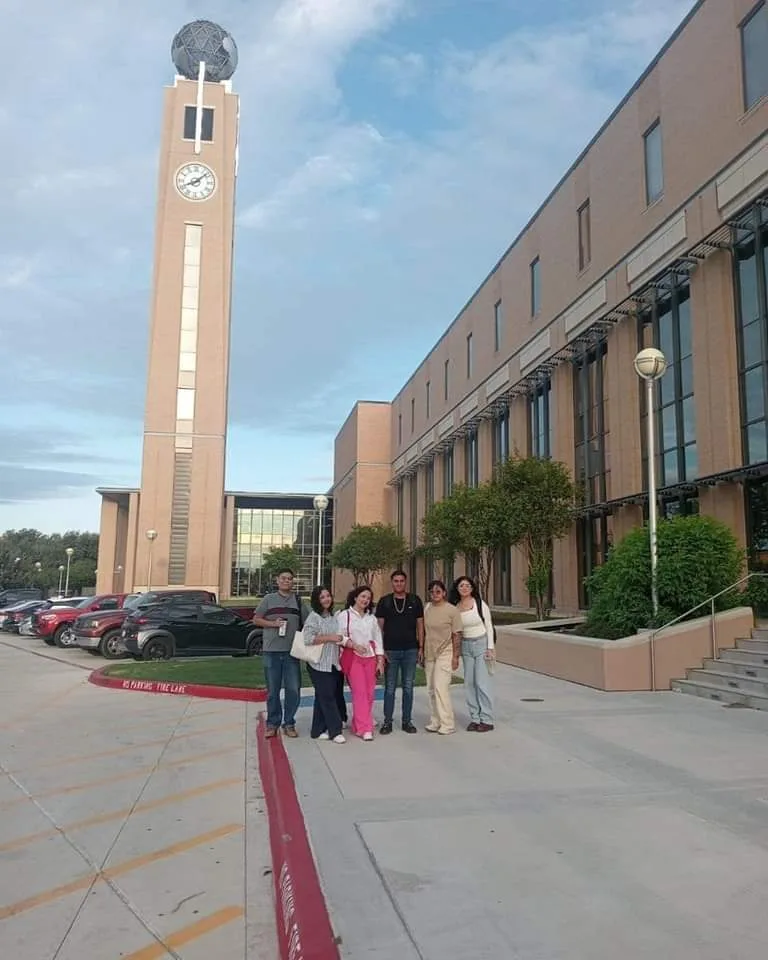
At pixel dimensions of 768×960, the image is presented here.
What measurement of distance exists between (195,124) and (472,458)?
3764 cm

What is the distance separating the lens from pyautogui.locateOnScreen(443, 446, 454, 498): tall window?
4390cm

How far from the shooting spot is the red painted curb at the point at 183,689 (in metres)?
12.3

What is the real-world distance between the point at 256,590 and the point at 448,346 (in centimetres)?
4378

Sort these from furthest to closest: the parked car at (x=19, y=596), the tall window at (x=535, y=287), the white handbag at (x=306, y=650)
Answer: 1. the parked car at (x=19, y=596)
2. the tall window at (x=535, y=287)
3. the white handbag at (x=306, y=650)

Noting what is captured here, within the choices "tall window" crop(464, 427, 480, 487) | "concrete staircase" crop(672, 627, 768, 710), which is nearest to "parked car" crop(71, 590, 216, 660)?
"concrete staircase" crop(672, 627, 768, 710)

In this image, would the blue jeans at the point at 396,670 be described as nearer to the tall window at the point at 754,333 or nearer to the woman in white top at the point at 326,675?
the woman in white top at the point at 326,675

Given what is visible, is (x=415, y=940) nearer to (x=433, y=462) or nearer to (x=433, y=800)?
(x=433, y=800)

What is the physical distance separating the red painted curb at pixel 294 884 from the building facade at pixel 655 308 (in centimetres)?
1449

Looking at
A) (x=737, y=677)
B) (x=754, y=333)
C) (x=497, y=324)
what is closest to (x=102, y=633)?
(x=737, y=677)

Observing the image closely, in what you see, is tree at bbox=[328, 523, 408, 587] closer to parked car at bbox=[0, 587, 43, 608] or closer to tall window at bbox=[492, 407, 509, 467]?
tall window at bbox=[492, 407, 509, 467]

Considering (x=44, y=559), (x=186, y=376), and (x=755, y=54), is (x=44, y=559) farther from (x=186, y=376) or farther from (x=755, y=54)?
(x=755, y=54)

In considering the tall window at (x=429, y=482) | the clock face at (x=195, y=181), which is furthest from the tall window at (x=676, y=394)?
the clock face at (x=195, y=181)

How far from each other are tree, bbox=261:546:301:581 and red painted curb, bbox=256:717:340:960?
6082 centimetres

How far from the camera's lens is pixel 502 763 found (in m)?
7.40
